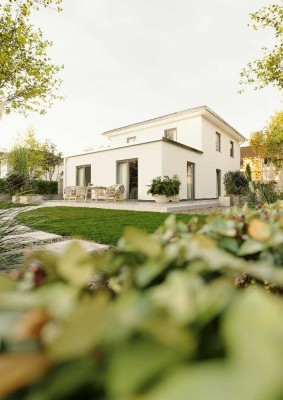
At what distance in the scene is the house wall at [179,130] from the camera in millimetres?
15316

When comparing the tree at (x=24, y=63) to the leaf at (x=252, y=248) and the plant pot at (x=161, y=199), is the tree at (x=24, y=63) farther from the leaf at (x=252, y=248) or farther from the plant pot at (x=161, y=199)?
the leaf at (x=252, y=248)

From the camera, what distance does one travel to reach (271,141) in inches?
857

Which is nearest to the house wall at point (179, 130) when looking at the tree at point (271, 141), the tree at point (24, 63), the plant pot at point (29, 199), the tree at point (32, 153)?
the tree at point (24, 63)

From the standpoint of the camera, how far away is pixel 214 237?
32.9 inches

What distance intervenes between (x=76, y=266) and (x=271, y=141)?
24708 mm

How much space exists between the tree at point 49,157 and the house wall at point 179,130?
53.9ft

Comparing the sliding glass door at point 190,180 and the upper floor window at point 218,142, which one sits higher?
the upper floor window at point 218,142

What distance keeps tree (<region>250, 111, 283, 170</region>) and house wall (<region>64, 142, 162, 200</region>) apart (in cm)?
1381

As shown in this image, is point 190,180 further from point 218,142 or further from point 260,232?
point 260,232

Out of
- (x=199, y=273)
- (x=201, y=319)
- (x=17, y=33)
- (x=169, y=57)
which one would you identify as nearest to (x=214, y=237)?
(x=199, y=273)

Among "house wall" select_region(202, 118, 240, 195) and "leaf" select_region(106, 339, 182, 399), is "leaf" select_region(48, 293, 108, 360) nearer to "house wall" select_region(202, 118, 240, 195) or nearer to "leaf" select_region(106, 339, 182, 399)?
"leaf" select_region(106, 339, 182, 399)

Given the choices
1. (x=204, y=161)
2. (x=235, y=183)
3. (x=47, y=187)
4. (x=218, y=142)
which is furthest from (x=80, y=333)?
(x=47, y=187)

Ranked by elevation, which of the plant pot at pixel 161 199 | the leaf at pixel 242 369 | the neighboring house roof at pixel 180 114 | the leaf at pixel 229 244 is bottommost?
the leaf at pixel 242 369

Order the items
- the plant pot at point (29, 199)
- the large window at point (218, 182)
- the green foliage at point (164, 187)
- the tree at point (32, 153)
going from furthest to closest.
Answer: the tree at point (32, 153) → the large window at point (218, 182) → the plant pot at point (29, 199) → the green foliage at point (164, 187)
